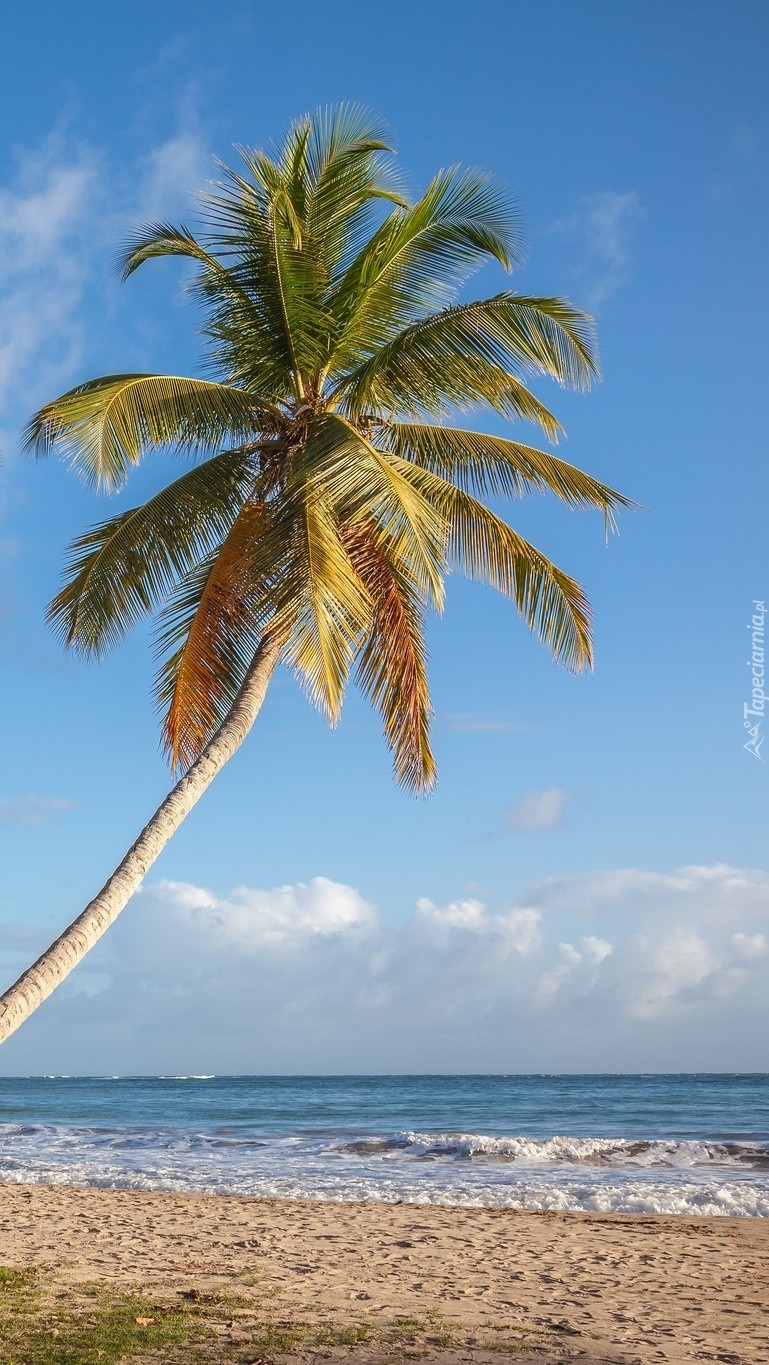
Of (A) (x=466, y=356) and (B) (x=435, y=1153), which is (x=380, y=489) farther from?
(B) (x=435, y=1153)

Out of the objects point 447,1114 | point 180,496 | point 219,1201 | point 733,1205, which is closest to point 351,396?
point 180,496

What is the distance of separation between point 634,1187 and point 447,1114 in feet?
55.6

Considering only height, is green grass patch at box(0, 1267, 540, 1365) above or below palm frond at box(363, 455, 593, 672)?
below

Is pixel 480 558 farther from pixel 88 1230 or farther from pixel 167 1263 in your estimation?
pixel 88 1230

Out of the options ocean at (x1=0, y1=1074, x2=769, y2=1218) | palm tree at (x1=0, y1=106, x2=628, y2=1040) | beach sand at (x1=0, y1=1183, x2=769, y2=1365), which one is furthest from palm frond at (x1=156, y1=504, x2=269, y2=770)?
ocean at (x1=0, y1=1074, x2=769, y2=1218)

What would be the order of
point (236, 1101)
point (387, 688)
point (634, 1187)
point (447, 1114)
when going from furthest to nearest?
point (236, 1101)
point (447, 1114)
point (634, 1187)
point (387, 688)

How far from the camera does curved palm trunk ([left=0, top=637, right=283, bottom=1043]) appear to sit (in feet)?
19.9

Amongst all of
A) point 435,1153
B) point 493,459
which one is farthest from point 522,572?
point 435,1153

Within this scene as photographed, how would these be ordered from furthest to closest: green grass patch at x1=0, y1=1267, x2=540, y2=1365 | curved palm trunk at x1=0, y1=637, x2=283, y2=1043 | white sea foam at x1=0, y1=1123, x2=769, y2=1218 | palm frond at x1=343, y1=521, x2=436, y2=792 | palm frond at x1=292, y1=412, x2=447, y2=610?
white sea foam at x1=0, y1=1123, x2=769, y2=1218 → palm frond at x1=343, y1=521, x2=436, y2=792 → palm frond at x1=292, y1=412, x2=447, y2=610 → curved palm trunk at x1=0, y1=637, x2=283, y2=1043 → green grass patch at x1=0, y1=1267, x2=540, y2=1365


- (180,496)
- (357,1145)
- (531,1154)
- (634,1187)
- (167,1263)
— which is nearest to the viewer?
(167,1263)

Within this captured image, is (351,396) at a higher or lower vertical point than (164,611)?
higher

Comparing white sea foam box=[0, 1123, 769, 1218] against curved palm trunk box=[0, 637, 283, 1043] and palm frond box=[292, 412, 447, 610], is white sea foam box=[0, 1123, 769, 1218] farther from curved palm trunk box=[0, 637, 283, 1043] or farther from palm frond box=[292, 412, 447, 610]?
palm frond box=[292, 412, 447, 610]

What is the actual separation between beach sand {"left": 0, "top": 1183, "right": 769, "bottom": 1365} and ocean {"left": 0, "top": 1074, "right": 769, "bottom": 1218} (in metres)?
1.41

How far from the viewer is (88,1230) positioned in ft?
33.8
